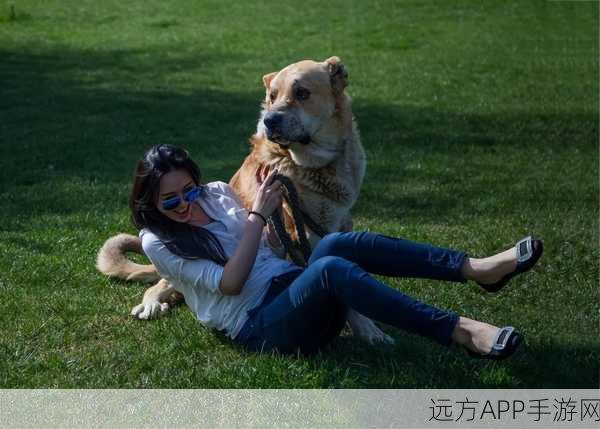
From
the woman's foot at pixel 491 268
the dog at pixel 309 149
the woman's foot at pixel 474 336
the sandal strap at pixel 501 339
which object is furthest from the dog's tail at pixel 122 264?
the sandal strap at pixel 501 339

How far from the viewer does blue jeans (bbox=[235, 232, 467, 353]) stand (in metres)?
4.32

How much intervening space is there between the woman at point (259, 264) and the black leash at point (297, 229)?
0.17 m

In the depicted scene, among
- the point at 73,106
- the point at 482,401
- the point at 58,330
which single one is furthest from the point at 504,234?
the point at 73,106

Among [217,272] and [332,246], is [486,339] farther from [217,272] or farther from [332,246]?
[217,272]

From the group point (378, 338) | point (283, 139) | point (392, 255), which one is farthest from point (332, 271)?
point (283, 139)

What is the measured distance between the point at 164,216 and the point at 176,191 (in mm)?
166

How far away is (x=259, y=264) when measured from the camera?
5016mm

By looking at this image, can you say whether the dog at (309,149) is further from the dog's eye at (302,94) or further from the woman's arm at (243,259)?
the woman's arm at (243,259)

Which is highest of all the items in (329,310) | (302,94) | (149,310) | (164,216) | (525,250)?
(302,94)

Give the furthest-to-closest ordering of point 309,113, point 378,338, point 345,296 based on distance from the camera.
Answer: point 309,113 < point 378,338 < point 345,296

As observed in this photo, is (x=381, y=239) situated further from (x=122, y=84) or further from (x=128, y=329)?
(x=122, y=84)

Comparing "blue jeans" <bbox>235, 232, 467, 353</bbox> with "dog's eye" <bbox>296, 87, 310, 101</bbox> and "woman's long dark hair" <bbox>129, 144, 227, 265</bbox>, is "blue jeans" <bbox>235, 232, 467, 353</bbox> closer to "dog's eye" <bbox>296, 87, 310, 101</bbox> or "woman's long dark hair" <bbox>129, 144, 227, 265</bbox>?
"woman's long dark hair" <bbox>129, 144, 227, 265</bbox>

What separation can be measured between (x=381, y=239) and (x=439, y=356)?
2.33 feet

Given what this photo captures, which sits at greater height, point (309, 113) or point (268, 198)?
point (309, 113)
